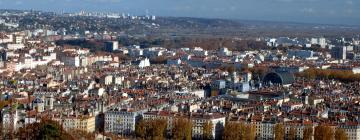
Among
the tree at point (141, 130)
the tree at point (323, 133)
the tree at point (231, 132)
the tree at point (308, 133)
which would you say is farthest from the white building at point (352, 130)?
the tree at point (141, 130)

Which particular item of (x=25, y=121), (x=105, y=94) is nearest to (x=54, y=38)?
(x=105, y=94)

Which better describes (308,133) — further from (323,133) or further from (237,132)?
(237,132)

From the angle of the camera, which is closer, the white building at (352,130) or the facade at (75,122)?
the white building at (352,130)

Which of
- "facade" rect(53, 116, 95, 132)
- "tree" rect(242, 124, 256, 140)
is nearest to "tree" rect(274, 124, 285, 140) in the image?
"tree" rect(242, 124, 256, 140)

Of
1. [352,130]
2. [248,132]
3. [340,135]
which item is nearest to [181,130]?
[248,132]

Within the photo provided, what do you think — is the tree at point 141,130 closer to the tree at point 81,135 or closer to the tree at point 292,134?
the tree at point 81,135

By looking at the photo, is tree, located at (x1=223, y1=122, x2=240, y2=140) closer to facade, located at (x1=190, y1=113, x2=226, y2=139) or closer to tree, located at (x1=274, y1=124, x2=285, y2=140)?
facade, located at (x1=190, y1=113, x2=226, y2=139)
